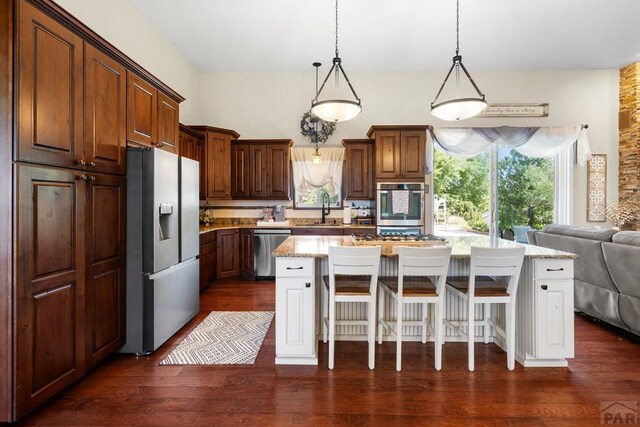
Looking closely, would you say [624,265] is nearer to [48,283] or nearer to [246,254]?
[48,283]

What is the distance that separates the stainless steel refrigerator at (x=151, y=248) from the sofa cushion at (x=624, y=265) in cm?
396

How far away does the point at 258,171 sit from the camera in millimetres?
5266

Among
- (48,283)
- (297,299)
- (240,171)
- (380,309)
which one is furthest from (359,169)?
(48,283)

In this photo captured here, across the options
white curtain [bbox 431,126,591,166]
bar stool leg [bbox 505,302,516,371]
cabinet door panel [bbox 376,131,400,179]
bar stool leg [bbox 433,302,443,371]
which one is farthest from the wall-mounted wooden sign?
bar stool leg [bbox 433,302,443,371]

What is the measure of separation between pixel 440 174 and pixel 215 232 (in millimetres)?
3955

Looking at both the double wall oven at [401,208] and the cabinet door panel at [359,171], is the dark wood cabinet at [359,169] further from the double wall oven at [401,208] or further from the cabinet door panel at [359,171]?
the double wall oven at [401,208]

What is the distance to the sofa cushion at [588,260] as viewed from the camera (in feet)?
9.68

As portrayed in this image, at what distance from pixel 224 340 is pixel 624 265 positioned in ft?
11.8


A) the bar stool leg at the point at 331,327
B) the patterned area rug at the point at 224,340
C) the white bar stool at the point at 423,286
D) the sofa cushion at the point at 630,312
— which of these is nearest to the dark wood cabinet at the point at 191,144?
the patterned area rug at the point at 224,340

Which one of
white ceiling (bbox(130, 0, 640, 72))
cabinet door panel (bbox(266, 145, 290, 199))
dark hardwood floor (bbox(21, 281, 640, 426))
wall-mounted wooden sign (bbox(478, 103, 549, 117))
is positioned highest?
white ceiling (bbox(130, 0, 640, 72))

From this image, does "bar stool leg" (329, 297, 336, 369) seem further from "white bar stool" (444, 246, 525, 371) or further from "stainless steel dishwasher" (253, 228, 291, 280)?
"stainless steel dishwasher" (253, 228, 291, 280)

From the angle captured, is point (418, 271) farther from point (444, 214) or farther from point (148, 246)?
point (444, 214)

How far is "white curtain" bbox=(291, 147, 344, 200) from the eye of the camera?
18.0 ft

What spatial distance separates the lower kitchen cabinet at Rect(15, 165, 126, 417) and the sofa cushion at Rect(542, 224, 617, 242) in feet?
14.0
